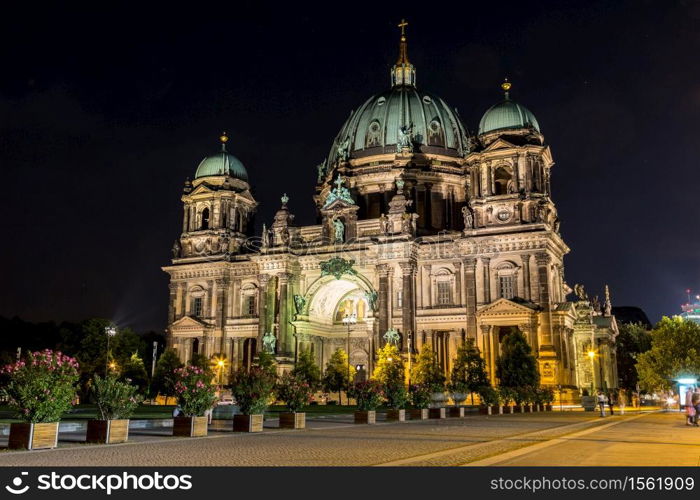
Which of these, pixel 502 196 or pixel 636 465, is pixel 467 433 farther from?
pixel 502 196

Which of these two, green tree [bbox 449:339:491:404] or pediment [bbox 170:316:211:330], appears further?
pediment [bbox 170:316:211:330]

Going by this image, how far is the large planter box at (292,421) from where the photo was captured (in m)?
29.8

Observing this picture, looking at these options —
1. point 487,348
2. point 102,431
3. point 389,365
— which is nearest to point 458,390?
point 389,365

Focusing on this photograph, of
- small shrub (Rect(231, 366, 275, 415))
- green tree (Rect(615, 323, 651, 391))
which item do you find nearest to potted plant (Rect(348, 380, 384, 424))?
small shrub (Rect(231, 366, 275, 415))

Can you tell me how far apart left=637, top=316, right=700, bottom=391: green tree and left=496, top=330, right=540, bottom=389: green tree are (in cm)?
2942

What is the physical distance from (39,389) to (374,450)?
9.40 metres

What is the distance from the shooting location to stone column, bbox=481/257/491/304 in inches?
2827

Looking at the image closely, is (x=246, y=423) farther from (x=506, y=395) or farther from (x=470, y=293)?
(x=470, y=293)

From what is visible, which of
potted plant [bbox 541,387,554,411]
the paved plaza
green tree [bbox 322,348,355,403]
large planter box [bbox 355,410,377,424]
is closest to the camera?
the paved plaza

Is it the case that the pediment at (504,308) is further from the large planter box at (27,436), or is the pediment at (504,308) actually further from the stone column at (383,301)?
the large planter box at (27,436)

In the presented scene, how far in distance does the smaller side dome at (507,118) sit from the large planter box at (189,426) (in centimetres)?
5853

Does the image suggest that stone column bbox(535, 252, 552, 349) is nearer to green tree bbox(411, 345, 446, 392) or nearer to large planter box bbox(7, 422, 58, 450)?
green tree bbox(411, 345, 446, 392)

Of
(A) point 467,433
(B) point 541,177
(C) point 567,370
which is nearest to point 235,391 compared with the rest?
(A) point 467,433

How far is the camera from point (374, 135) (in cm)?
9431
